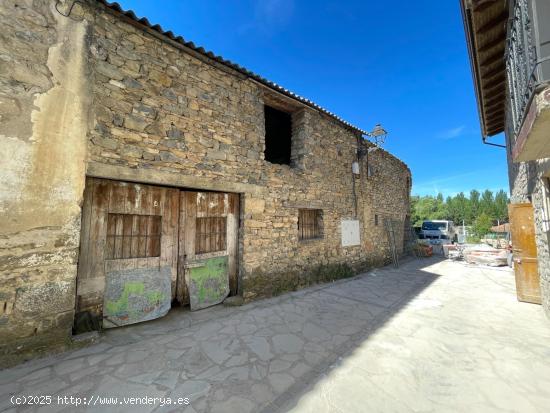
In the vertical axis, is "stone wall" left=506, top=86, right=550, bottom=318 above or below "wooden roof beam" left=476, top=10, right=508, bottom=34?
below

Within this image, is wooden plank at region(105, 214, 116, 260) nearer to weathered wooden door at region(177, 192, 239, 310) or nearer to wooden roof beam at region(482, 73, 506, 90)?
weathered wooden door at region(177, 192, 239, 310)

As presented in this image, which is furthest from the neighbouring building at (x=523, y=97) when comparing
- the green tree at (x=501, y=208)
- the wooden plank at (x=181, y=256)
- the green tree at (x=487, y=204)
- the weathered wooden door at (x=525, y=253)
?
the green tree at (x=487, y=204)

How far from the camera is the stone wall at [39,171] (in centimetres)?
265

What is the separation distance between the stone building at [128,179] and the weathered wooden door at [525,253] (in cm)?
422

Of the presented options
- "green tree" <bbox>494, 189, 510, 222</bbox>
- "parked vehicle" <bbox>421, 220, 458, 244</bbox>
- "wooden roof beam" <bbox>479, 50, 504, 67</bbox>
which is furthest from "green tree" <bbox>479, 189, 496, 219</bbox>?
"wooden roof beam" <bbox>479, 50, 504, 67</bbox>

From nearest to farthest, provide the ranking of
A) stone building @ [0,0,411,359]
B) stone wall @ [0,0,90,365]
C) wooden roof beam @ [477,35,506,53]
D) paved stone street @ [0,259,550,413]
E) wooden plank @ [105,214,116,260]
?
paved stone street @ [0,259,550,413], stone wall @ [0,0,90,365], stone building @ [0,0,411,359], wooden plank @ [105,214,116,260], wooden roof beam @ [477,35,506,53]

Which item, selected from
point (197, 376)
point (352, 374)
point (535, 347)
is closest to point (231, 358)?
point (197, 376)

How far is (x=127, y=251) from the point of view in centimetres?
373

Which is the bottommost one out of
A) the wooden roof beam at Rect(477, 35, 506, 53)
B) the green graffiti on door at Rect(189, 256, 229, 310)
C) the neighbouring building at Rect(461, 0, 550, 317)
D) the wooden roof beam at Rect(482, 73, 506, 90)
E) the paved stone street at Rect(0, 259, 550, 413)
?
the paved stone street at Rect(0, 259, 550, 413)

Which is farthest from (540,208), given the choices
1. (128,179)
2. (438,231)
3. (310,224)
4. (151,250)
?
(438,231)

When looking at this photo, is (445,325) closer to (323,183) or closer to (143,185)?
(323,183)

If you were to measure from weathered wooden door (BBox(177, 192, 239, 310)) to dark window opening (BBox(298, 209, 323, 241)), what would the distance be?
215cm

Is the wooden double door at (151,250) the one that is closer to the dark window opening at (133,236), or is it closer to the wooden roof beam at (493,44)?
the dark window opening at (133,236)

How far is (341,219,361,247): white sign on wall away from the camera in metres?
7.45
